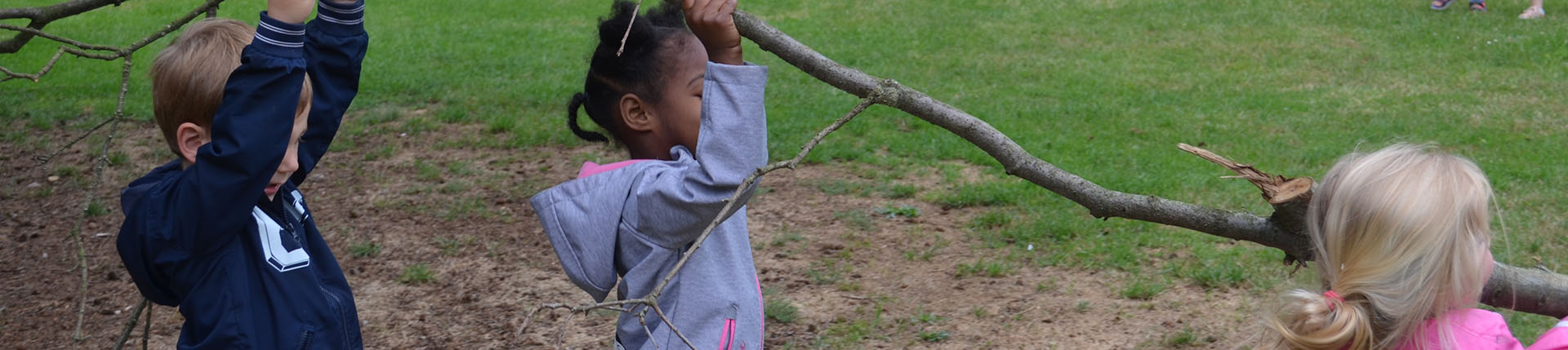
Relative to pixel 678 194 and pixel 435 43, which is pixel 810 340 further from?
pixel 435 43

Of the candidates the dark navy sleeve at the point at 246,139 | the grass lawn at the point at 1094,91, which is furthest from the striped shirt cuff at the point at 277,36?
the grass lawn at the point at 1094,91

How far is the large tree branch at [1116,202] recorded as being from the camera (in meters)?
2.13

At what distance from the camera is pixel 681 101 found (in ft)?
7.20

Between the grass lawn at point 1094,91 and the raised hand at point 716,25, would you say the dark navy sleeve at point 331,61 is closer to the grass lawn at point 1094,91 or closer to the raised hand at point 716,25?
the raised hand at point 716,25

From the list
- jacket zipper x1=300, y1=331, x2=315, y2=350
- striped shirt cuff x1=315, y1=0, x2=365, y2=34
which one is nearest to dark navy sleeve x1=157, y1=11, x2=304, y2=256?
jacket zipper x1=300, y1=331, x2=315, y2=350

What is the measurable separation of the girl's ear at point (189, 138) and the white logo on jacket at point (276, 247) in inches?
5.4

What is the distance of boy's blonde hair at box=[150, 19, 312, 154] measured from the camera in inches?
78.7

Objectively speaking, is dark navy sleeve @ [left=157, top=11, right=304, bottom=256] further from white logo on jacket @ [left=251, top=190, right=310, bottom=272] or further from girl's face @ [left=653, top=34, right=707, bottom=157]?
girl's face @ [left=653, top=34, right=707, bottom=157]

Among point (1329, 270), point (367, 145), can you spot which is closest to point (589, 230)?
point (1329, 270)

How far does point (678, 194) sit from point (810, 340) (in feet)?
6.89

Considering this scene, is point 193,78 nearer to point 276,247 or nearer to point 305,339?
point 276,247

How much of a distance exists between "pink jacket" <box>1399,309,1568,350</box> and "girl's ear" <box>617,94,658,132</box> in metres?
1.33

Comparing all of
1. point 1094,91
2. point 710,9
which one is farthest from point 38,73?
point 1094,91

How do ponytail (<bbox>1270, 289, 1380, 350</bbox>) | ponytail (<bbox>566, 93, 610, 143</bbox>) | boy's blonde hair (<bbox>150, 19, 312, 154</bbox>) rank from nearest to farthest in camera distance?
ponytail (<bbox>1270, 289, 1380, 350</bbox>)
boy's blonde hair (<bbox>150, 19, 312, 154</bbox>)
ponytail (<bbox>566, 93, 610, 143</bbox>)
